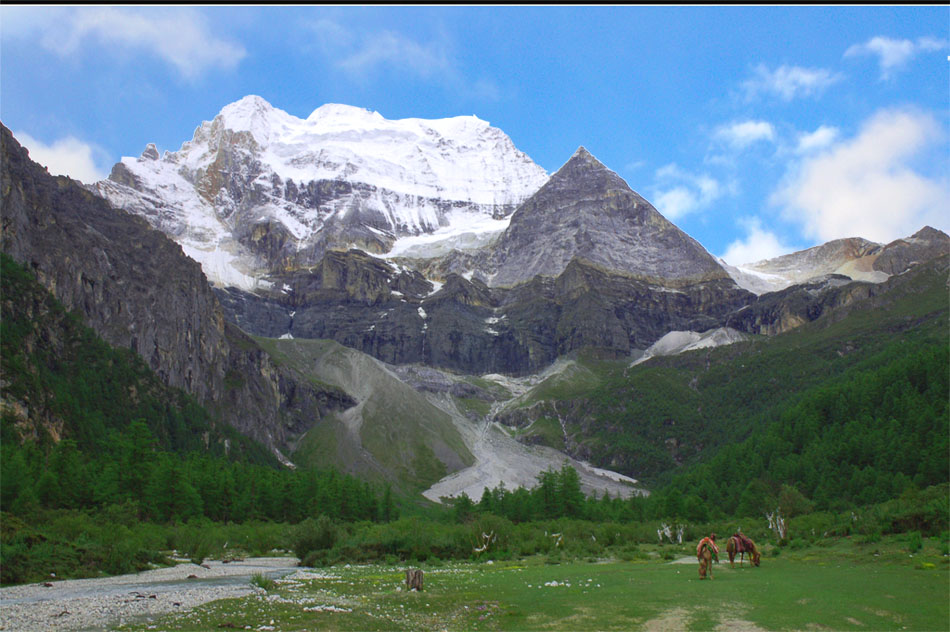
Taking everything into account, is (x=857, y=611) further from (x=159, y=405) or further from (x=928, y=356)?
(x=159, y=405)

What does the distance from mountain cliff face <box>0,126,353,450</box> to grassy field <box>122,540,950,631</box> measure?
124m

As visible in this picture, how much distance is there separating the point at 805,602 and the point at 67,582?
102 ft

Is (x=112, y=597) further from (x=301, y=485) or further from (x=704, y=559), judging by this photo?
(x=301, y=485)

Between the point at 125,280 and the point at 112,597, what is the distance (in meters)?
154

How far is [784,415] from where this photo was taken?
456ft

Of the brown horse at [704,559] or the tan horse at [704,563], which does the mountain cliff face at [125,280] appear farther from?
the tan horse at [704,563]

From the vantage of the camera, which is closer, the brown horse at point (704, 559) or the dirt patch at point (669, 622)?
the dirt patch at point (669, 622)

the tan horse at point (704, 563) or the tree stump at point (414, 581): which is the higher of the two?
the tan horse at point (704, 563)

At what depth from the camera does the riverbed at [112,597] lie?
71.9ft

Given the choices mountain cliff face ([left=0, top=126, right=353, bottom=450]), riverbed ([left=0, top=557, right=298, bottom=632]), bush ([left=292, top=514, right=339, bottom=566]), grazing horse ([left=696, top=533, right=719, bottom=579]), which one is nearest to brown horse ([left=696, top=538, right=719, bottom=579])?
grazing horse ([left=696, top=533, right=719, bottom=579])

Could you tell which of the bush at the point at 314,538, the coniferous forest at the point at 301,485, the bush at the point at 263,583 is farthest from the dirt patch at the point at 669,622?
the bush at the point at 314,538

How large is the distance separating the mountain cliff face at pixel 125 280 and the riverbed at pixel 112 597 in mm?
111288

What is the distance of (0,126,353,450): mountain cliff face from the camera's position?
140375 mm

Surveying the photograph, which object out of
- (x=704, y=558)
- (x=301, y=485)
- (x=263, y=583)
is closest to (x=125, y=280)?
(x=301, y=485)
